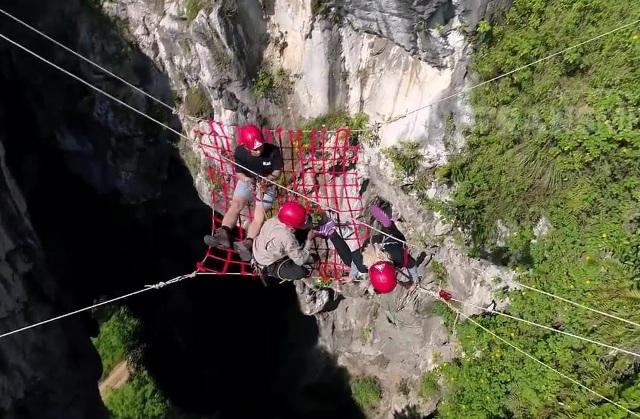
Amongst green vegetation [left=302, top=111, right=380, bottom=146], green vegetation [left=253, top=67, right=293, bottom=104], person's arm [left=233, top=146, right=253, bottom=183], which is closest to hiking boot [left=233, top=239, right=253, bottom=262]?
person's arm [left=233, top=146, right=253, bottom=183]

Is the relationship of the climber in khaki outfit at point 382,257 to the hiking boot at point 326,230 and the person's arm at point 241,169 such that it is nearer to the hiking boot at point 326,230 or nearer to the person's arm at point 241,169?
the hiking boot at point 326,230

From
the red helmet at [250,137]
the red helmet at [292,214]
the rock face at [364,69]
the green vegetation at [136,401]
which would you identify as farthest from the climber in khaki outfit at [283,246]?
the green vegetation at [136,401]

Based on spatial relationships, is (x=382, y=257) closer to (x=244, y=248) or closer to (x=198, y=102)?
(x=244, y=248)

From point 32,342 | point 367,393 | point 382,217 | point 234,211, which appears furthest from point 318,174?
point 32,342

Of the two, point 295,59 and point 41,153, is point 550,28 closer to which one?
point 295,59

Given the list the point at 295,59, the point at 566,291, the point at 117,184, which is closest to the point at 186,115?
the point at 295,59

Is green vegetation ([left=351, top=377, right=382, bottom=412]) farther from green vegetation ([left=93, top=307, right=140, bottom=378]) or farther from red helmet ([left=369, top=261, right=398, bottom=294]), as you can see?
red helmet ([left=369, top=261, right=398, bottom=294])
